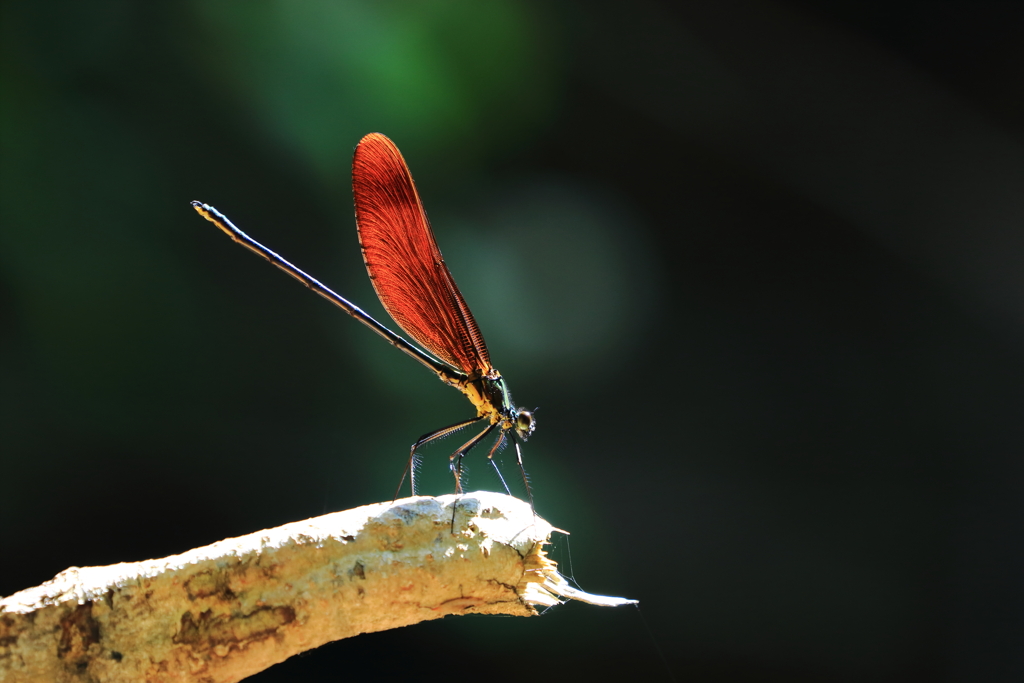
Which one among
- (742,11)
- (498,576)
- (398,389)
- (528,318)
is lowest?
(498,576)

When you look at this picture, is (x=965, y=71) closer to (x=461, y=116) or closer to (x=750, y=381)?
(x=750, y=381)

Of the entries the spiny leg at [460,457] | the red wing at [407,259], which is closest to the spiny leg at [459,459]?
the spiny leg at [460,457]

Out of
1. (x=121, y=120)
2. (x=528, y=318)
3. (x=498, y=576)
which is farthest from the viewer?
(x=528, y=318)

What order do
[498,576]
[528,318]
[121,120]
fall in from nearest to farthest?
[498,576], [121,120], [528,318]

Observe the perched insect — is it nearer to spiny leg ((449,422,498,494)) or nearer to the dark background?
spiny leg ((449,422,498,494))

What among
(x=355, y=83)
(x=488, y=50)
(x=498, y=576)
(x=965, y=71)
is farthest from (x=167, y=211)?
(x=965, y=71)

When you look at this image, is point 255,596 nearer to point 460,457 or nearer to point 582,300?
point 460,457

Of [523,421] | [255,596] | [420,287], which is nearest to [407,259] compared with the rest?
[420,287]

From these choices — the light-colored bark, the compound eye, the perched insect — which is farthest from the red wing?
the light-colored bark

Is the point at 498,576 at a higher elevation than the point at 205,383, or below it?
below
